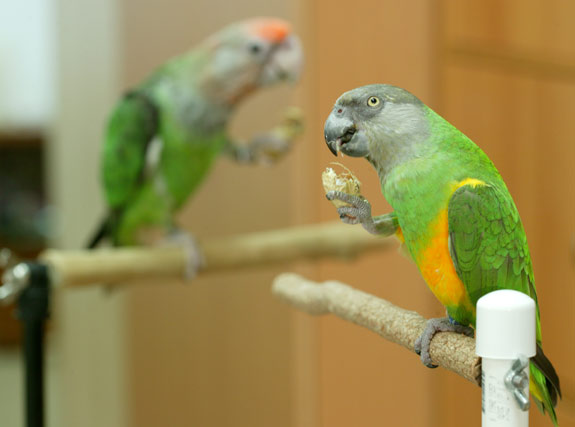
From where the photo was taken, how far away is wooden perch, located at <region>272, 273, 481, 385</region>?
0.97ft

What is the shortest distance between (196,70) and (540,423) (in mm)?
772

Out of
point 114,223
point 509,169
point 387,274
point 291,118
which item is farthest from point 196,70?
point 509,169

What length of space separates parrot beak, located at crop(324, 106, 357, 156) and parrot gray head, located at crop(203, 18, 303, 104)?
58 cm

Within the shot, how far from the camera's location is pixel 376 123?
0.29 meters

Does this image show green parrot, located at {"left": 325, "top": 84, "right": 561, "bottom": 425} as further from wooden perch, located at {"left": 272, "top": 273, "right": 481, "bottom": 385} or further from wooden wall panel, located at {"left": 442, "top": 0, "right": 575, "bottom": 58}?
wooden wall panel, located at {"left": 442, "top": 0, "right": 575, "bottom": 58}

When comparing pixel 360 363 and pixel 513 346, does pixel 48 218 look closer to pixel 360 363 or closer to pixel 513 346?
pixel 360 363

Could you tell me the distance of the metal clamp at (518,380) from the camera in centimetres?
24

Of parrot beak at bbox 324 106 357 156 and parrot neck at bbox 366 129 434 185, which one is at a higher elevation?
parrot beak at bbox 324 106 357 156

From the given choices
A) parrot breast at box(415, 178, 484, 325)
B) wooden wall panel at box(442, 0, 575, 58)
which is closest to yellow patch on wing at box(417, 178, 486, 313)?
parrot breast at box(415, 178, 484, 325)

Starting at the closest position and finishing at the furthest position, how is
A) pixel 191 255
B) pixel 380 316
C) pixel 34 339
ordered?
1. pixel 380 316
2. pixel 34 339
3. pixel 191 255

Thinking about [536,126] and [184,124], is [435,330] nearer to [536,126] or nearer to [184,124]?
[536,126]

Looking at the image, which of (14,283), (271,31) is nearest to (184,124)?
(271,31)

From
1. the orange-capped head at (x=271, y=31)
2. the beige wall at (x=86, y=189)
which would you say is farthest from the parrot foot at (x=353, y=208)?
the beige wall at (x=86, y=189)

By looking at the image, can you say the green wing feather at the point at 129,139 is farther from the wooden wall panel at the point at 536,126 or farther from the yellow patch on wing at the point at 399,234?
the yellow patch on wing at the point at 399,234
